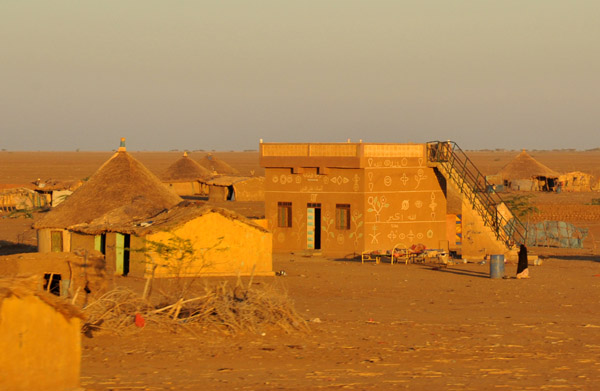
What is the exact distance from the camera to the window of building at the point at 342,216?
94.7ft

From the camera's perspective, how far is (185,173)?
188 feet

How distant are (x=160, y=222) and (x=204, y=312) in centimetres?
823

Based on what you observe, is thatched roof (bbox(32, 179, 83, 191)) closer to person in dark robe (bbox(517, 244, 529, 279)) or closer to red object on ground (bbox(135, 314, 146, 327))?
person in dark robe (bbox(517, 244, 529, 279))

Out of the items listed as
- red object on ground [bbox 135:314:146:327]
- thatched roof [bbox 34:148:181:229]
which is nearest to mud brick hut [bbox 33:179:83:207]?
thatched roof [bbox 34:148:181:229]

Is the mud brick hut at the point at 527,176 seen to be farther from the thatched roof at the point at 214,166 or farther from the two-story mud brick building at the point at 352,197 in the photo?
the two-story mud brick building at the point at 352,197

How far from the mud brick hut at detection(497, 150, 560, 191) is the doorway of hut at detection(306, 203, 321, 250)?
3221 cm

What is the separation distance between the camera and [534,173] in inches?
2408

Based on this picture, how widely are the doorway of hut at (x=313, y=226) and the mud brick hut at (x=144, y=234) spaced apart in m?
4.84

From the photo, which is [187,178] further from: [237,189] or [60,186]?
[60,186]

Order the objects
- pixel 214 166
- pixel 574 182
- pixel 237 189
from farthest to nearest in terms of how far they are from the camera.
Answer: pixel 214 166, pixel 574 182, pixel 237 189

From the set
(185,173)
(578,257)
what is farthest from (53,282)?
(185,173)

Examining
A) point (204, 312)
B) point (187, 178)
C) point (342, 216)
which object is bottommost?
point (204, 312)

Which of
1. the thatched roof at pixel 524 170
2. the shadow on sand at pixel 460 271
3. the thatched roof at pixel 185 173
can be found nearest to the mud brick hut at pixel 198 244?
the shadow on sand at pixel 460 271

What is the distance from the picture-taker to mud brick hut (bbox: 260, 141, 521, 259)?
28266mm
